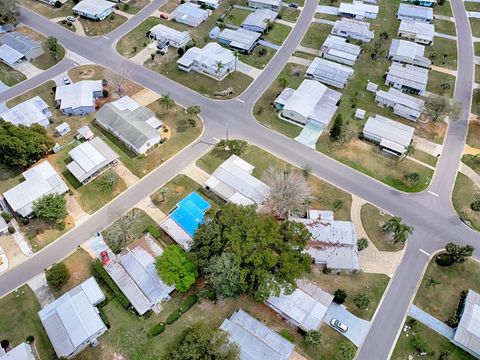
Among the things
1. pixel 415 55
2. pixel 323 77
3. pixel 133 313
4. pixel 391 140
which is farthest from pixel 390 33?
pixel 133 313

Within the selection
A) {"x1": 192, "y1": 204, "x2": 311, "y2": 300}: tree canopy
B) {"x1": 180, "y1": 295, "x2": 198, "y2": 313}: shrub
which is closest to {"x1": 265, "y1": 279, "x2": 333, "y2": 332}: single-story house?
{"x1": 192, "y1": 204, "x2": 311, "y2": 300}: tree canopy

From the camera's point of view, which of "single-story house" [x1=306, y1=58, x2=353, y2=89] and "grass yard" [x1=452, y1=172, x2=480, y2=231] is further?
"single-story house" [x1=306, y1=58, x2=353, y2=89]

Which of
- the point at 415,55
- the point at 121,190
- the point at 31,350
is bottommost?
the point at 31,350

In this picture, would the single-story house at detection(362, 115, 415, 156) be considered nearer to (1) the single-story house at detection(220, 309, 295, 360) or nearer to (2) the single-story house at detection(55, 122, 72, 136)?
(1) the single-story house at detection(220, 309, 295, 360)

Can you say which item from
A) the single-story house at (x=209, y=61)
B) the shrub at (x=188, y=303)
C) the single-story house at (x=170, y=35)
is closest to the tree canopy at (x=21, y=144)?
the single-story house at (x=209, y=61)

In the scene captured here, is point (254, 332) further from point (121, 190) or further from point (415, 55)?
point (415, 55)

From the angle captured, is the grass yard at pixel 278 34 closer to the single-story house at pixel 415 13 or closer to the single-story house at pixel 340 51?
the single-story house at pixel 340 51

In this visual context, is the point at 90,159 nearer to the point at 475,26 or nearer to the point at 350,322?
the point at 350,322
